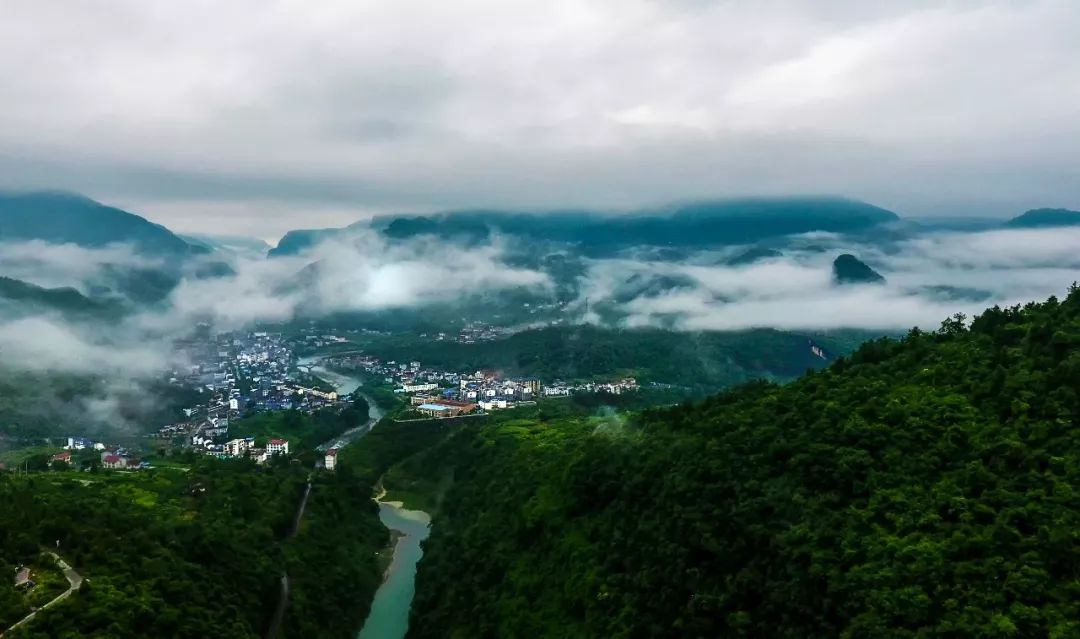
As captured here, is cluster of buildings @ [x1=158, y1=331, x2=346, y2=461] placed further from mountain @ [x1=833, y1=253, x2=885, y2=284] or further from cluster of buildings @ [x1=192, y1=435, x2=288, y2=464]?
mountain @ [x1=833, y1=253, x2=885, y2=284]

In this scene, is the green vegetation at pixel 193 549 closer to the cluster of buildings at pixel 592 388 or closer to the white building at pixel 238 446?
the white building at pixel 238 446

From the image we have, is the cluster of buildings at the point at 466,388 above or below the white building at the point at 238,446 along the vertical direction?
above

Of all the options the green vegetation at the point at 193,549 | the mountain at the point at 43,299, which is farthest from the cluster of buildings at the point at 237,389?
the green vegetation at the point at 193,549

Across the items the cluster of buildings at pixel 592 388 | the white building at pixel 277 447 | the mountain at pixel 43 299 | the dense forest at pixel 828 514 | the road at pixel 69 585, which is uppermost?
the mountain at pixel 43 299

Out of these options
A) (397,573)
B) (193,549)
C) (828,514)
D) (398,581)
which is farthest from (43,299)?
(828,514)

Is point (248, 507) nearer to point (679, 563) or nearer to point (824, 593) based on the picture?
point (679, 563)

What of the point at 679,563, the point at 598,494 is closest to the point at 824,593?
the point at 679,563

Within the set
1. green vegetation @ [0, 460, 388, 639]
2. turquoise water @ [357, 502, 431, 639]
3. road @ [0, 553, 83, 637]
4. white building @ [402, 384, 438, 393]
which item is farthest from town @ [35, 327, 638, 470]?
road @ [0, 553, 83, 637]

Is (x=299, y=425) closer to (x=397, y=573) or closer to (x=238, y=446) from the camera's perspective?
(x=238, y=446)
